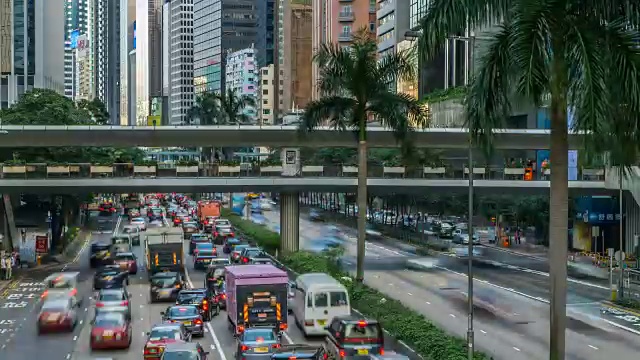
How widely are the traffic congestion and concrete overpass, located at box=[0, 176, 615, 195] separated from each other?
5.55 m

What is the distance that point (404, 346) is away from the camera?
27281 mm

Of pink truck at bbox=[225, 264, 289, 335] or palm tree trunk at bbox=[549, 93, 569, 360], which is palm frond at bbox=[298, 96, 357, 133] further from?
palm tree trunk at bbox=[549, 93, 569, 360]

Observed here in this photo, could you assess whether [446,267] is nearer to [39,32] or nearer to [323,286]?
[323,286]

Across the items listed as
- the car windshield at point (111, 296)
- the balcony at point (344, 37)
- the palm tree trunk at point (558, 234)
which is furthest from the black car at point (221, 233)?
the balcony at point (344, 37)

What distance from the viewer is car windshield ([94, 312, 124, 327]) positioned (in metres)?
30.8

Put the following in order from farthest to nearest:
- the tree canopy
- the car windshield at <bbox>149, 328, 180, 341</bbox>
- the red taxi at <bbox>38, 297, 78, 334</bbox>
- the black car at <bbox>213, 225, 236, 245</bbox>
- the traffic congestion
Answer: the black car at <bbox>213, 225, 236, 245</bbox>
the tree canopy
the red taxi at <bbox>38, 297, 78, 334</bbox>
the car windshield at <bbox>149, 328, 180, 341</bbox>
the traffic congestion

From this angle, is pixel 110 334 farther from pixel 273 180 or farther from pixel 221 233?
pixel 221 233

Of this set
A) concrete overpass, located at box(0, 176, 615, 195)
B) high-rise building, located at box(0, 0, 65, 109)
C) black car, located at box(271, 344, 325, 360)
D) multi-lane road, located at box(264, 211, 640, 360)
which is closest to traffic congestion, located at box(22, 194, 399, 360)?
black car, located at box(271, 344, 325, 360)

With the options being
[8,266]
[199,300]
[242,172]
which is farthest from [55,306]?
[242,172]

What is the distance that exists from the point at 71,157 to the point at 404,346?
155ft

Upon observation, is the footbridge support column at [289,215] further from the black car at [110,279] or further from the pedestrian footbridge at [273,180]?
the black car at [110,279]

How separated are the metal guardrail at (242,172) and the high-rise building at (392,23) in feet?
204

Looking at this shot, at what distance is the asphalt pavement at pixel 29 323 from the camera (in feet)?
101

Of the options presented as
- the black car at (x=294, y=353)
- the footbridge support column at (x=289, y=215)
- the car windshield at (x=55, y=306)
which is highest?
the footbridge support column at (x=289, y=215)
